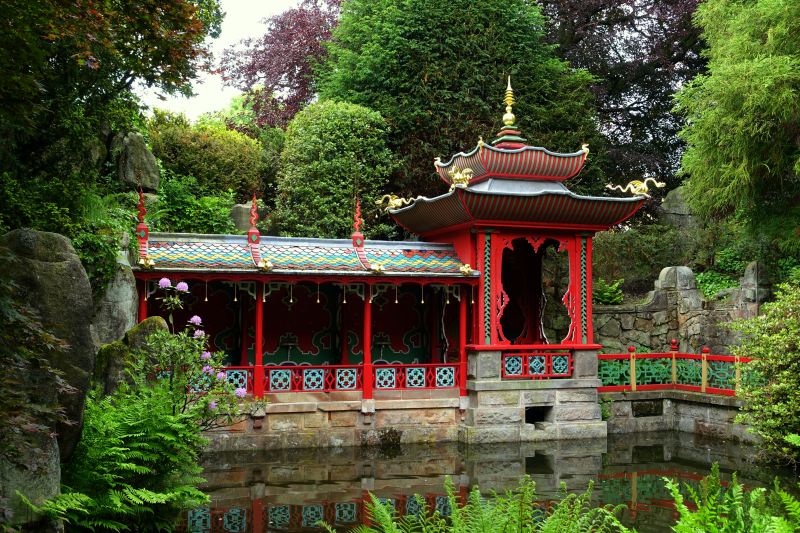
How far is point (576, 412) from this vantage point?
15.2m

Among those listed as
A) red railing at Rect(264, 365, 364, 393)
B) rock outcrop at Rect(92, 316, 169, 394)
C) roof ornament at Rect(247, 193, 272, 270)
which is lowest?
red railing at Rect(264, 365, 364, 393)

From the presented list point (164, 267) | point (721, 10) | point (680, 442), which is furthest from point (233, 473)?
point (721, 10)

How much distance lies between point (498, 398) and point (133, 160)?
32.1ft

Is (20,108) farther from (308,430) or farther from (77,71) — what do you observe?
(308,430)

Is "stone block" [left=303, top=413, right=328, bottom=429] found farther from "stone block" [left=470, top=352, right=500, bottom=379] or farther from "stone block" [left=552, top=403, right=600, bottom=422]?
"stone block" [left=552, top=403, right=600, bottom=422]

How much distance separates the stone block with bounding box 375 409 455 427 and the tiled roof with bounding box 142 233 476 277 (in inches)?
96.7

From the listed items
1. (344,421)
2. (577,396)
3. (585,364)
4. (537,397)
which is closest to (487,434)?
(537,397)

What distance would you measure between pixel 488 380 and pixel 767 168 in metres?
7.58

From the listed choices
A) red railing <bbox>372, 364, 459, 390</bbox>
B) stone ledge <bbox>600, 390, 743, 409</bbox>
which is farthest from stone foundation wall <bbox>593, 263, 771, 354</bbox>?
red railing <bbox>372, 364, 459, 390</bbox>

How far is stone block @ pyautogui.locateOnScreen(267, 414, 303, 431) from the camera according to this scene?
1367 cm

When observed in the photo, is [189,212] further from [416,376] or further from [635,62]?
[635,62]

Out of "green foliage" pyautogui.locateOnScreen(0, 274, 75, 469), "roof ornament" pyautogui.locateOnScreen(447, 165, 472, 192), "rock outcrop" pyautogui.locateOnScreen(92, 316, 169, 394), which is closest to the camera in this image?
"green foliage" pyautogui.locateOnScreen(0, 274, 75, 469)

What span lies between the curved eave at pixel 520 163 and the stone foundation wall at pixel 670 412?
4.49 m

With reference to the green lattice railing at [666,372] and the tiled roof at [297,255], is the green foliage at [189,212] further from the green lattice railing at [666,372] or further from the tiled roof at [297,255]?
the green lattice railing at [666,372]
